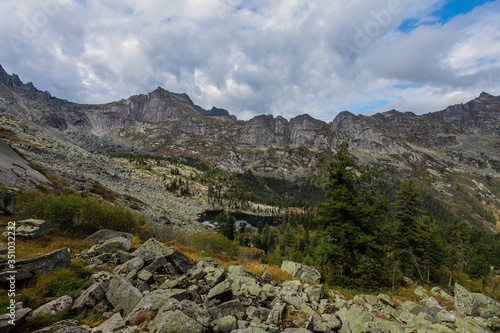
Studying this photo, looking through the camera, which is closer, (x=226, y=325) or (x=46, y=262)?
(x=226, y=325)

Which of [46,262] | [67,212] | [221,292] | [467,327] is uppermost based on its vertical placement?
[46,262]

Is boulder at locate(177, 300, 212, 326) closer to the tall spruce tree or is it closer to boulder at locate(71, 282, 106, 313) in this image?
boulder at locate(71, 282, 106, 313)

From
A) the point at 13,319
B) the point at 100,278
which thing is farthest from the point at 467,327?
the point at 13,319

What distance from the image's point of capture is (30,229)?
12234 millimetres

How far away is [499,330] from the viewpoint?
10.6m

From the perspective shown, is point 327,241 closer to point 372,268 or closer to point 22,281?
point 372,268

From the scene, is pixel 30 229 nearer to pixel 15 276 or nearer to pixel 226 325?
pixel 15 276

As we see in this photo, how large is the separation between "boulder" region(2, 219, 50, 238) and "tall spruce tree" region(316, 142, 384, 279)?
66.6ft

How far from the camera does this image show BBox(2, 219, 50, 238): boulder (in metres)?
12.0

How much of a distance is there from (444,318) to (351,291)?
4.92m

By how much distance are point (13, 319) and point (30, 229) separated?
10157mm

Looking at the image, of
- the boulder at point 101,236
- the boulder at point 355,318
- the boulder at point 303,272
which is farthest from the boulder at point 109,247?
the boulder at point 355,318

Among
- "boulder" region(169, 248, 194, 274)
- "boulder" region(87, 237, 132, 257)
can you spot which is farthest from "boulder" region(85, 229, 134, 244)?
"boulder" region(169, 248, 194, 274)

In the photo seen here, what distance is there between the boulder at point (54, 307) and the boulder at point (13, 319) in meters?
0.18
